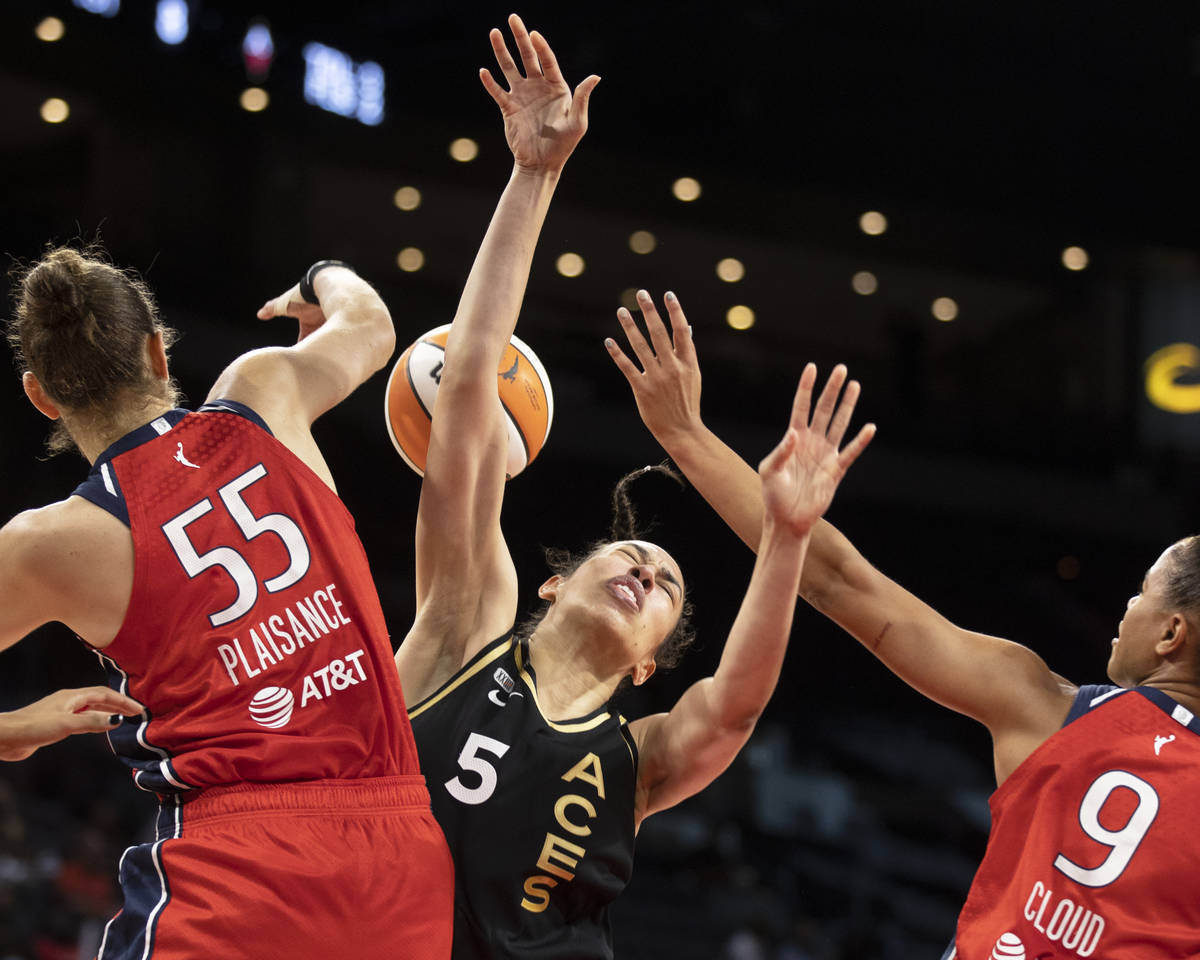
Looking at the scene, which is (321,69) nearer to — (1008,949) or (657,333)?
(657,333)

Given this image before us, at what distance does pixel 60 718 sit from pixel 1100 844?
1.81 meters

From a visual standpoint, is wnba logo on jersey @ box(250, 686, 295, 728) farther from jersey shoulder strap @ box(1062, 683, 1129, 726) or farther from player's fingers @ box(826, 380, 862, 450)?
jersey shoulder strap @ box(1062, 683, 1129, 726)

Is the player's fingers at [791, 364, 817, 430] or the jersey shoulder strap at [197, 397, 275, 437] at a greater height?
the player's fingers at [791, 364, 817, 430]

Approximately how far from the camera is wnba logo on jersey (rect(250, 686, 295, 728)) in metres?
2.16

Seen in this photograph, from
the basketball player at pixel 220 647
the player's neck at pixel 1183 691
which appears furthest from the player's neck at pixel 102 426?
the player's neck at pixel 1183 691

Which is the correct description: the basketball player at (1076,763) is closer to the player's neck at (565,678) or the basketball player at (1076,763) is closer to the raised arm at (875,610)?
the raised arm at (875,610)

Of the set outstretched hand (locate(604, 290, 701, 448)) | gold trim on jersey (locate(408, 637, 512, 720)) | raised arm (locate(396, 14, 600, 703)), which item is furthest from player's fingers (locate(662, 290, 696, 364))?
gold trim on jersey (locate(408, 637, 512, 720))

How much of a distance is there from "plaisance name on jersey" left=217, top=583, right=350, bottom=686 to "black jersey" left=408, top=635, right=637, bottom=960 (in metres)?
0.62

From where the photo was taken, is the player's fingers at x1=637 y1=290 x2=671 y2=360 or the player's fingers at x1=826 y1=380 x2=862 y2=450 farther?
the player's fingers at x1=637 y1=290 x2=671 y2=360

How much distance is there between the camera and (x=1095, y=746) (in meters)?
2.54

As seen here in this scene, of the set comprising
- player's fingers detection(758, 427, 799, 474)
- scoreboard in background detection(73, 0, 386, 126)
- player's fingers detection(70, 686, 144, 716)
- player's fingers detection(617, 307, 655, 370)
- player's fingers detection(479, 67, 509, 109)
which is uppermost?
scoreboard in background detection(73, 0, 386, 126)

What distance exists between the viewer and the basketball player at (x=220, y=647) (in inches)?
82.3

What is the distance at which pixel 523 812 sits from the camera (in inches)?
107

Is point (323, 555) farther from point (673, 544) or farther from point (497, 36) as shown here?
point (673, 544)
